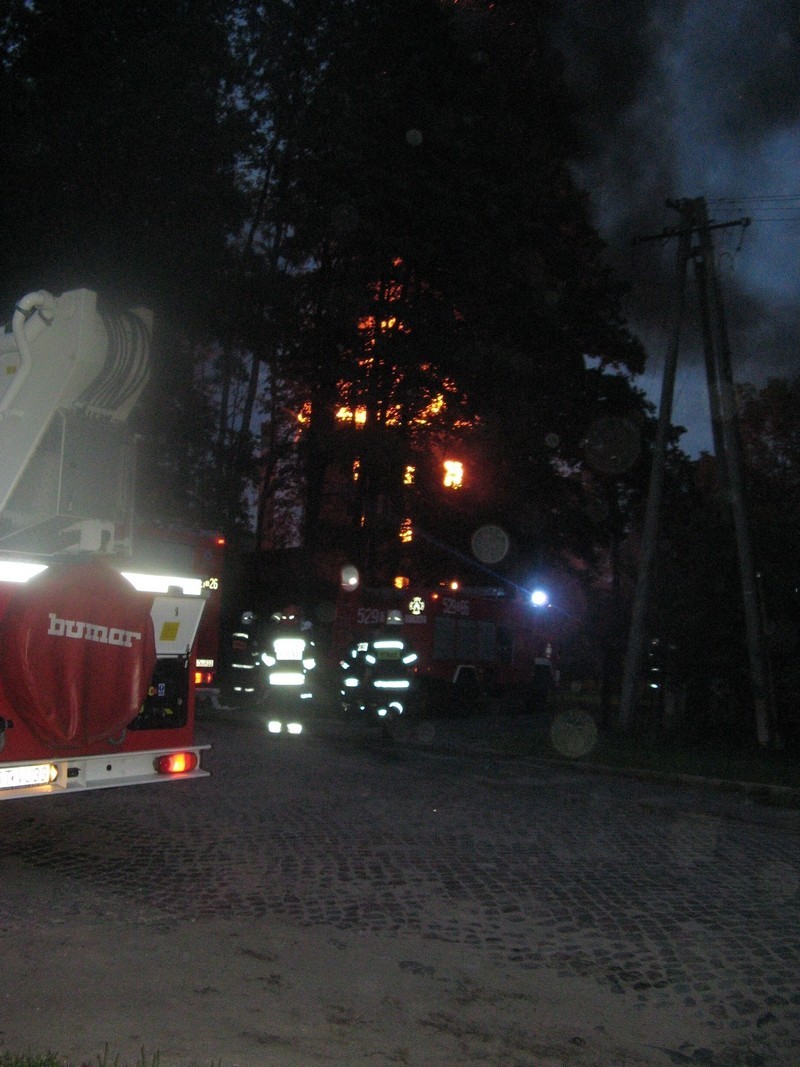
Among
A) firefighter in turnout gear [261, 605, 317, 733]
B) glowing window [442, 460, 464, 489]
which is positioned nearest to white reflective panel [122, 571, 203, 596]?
firefighter in turnout gear [261, 605, 317, 733]

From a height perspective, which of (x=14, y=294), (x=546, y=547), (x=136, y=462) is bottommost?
(x=136, y=462)

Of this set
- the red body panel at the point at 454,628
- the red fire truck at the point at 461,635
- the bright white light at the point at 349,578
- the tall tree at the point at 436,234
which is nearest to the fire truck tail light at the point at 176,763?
the red fire truck at the point at 461,635

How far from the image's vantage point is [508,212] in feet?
86.0

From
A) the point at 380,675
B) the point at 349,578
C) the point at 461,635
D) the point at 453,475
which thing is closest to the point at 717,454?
the point at 380,675

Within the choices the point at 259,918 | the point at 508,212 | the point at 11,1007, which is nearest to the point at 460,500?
the point at 508,212

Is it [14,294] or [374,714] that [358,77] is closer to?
[14,294]

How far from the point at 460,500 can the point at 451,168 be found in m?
7.95

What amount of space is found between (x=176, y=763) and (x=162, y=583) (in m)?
1.27

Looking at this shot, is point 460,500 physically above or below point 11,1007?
above

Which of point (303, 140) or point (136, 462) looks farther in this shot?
point (303, 140)

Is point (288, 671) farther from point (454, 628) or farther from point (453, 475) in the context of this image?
point (453, 475)

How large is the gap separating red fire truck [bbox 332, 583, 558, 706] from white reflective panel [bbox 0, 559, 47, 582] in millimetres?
13151

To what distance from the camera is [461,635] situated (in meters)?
24.2

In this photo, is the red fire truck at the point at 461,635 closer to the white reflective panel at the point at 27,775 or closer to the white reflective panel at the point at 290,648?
the white reflective panel at the point at 290,648
